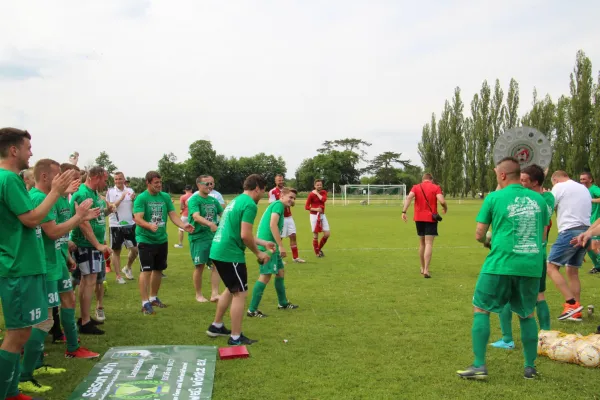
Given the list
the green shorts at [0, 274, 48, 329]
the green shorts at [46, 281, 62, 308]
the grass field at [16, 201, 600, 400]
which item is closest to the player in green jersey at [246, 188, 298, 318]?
the grass field at [16, 201, 600, 400]

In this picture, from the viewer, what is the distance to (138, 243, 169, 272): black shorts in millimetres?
7656

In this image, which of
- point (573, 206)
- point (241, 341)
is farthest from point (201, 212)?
point (573, 206)

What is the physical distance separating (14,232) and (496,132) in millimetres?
67319

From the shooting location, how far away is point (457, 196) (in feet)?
237

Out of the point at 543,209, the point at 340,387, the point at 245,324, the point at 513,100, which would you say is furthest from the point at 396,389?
the point at 513,100

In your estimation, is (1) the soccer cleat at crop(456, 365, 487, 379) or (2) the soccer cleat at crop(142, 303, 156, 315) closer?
(1) the soccer cleat at crop(456, 365, 487, 379)

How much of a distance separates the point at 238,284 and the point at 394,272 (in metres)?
6.06

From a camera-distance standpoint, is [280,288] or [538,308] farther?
[280,288]

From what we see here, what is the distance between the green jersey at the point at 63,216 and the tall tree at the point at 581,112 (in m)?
53.8

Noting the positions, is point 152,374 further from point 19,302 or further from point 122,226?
point 122,226

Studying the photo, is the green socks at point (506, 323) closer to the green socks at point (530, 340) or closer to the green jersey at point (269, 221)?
the green socks at point (530, 340)

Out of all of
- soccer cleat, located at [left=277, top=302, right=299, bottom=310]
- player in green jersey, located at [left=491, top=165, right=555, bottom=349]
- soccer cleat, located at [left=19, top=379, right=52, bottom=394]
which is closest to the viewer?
soccer cleat, located at [left=19, top=379, right=52, bottom=394]

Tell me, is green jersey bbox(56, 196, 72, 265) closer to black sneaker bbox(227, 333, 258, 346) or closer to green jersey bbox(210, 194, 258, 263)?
green jersey bbox(210, 194, 258, 263)

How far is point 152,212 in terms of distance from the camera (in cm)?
781
